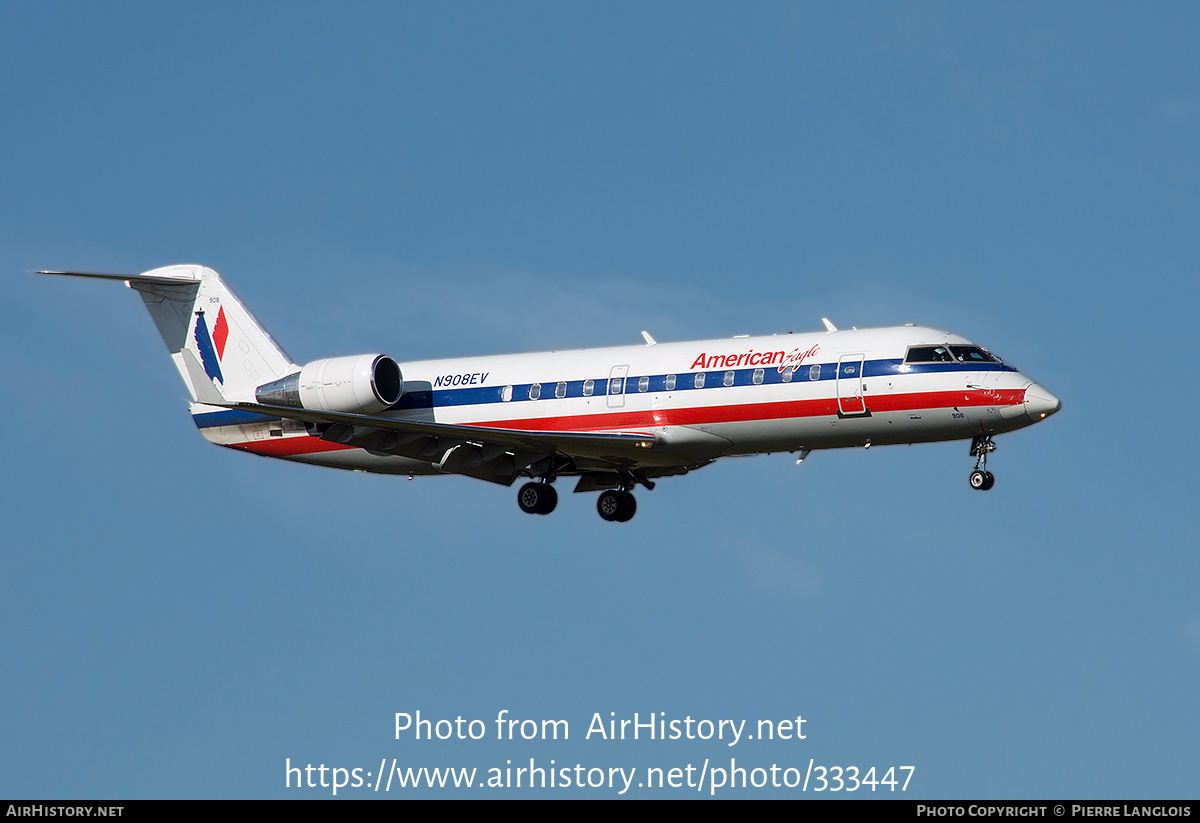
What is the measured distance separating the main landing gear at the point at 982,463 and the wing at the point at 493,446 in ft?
19.7

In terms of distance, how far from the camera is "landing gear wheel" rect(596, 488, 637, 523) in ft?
119

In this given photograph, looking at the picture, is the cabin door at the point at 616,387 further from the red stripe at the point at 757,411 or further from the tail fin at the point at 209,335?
the tail fin at the point at 209,335

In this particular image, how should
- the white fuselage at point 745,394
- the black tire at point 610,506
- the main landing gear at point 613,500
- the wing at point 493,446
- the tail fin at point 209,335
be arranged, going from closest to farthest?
the white fuselage at point 745,394 < the wing at point 493,446 < the main landing gear at point 613,500 < the black tire at point 610,506 < the tail fin at point 209,335

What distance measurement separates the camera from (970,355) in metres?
31.6

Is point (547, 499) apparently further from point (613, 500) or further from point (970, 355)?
point (970, 355)

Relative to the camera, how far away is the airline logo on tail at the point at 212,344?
38.9m

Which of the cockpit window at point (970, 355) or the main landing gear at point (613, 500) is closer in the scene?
the cockpit window at point (970, 355)

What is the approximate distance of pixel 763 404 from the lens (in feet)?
105

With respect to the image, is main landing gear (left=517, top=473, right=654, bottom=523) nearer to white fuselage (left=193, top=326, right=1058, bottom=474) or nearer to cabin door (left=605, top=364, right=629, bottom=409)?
white fuselage (left=193, top=326, right=1058, bottom=474)

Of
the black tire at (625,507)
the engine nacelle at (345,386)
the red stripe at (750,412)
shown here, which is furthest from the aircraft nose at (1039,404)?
the engine nacelle at (345,386)

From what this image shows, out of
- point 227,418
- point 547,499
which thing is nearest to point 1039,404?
point 547,499

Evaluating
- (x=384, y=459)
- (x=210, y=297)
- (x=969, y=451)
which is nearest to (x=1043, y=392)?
(x=969, y=451)

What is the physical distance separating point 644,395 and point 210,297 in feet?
39.5

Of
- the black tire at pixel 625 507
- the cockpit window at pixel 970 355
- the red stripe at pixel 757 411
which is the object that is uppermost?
the cockpit window at pixel 970 355
